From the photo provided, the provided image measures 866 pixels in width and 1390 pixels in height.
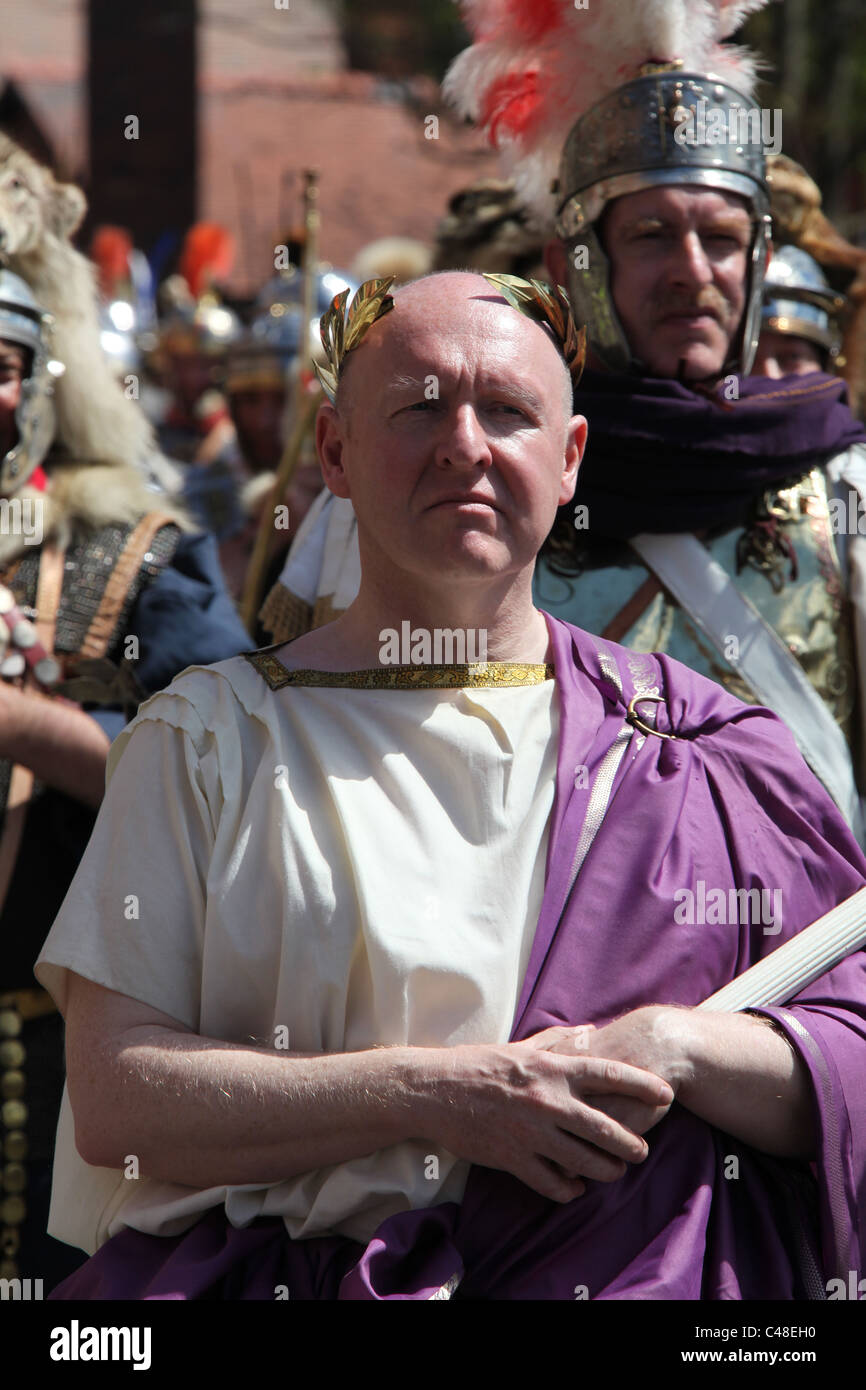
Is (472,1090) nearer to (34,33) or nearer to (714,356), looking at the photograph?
(714,356)

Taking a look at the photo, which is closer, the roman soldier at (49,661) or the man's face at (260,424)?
the roman soldier at (49,661)

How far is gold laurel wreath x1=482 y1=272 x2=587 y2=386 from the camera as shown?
233 cm

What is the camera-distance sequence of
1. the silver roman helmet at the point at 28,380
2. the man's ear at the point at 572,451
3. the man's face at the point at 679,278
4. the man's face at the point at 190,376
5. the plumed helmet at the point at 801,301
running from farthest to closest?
the man's face at the point at 190,376 → the plumed helmet at the point at 801,301 → the silver roman helmet at the point at 28,380 → the man's face at the point at 679,278 → the man's ear at the point at 572,451

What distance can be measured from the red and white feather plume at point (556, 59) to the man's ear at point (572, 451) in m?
1.28

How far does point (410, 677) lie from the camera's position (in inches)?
89.8

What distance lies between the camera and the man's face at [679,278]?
3.15 metres

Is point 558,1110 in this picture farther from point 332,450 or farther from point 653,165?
point 653,165

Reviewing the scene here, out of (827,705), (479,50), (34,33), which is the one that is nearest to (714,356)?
(827,705)

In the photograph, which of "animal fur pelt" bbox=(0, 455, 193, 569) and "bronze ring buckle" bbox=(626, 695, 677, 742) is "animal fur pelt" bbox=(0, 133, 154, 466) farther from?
"bronze ring buckle" bbox=(626, 695, 677, 742)

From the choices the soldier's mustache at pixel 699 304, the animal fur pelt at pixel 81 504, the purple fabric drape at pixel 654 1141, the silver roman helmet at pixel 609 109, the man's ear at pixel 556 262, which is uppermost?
the silver roman helmet at pixel 609 109

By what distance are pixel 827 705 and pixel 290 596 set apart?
1.11 metres

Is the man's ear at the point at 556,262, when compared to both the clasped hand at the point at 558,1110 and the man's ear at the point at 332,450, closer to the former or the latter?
the man's ear at the point at 332,450

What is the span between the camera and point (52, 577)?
11.4ft

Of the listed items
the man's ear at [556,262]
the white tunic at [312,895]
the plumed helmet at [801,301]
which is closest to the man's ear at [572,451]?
the white tunic at [312,895]
